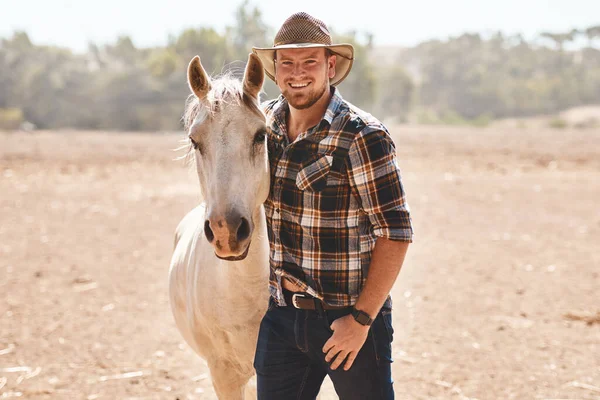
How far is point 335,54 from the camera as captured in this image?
7.59 ft

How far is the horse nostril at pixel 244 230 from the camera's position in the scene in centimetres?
208

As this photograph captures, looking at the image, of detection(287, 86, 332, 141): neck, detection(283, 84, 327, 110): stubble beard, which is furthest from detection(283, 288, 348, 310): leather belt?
detection(283, 84, 327, 110): stubble beard

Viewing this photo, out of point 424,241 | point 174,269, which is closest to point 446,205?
point 424,241

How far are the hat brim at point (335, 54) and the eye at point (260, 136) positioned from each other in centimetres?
32

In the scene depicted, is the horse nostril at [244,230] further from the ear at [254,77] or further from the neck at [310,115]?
the ear at [254,77]

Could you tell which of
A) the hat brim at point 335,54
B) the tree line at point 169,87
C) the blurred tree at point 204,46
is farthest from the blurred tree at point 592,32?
the hat brim at point 335,54

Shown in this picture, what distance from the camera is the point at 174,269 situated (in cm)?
364

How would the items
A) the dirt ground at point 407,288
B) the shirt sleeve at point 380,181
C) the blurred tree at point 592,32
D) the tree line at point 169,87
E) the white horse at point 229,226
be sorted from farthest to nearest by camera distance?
1. the blurred tree at point 592,32
2. the tree line at point 169,87
3. the dirt ground at point 407,288
4. the white horse at point 229,226
5. the shirt sleeve at point 380,181

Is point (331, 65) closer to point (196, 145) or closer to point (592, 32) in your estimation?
point (196, 145)

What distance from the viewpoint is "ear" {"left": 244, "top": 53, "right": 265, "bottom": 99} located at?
7.84 feet

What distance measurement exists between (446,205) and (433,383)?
7521mm

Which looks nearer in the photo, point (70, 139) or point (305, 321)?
point (305, 321)

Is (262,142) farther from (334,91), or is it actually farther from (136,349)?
(136,349)

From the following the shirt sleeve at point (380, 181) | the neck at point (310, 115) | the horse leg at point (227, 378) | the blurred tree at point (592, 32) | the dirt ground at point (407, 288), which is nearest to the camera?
the shirt sleeve at point (380, 181)
